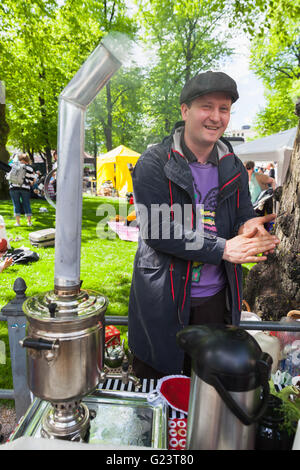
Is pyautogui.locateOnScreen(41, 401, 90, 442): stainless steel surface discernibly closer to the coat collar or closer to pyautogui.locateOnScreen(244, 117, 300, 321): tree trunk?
the coat collar

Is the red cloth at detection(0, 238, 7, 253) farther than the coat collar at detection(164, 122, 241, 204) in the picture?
Yes

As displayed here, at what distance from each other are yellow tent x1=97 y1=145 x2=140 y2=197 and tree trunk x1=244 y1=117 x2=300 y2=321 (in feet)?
43.4

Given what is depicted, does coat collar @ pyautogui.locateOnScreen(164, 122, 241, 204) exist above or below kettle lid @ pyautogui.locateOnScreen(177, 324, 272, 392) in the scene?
above

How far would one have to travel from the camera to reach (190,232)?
4.53 ft

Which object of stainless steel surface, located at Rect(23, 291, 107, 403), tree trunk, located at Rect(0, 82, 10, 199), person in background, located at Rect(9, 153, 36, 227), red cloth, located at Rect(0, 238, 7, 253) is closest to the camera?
stainless steel surface, located at Rect(23, 291, 107, 403)

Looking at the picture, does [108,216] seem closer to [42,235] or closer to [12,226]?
[12,226]

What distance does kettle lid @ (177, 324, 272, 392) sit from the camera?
0.64m

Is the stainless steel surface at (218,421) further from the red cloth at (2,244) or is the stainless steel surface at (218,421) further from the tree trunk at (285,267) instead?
the tree trunk at (285,267)

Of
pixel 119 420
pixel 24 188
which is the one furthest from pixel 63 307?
pixel 24 188

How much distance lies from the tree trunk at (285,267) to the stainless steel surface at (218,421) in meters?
2.69

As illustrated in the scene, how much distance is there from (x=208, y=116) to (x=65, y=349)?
1.13m

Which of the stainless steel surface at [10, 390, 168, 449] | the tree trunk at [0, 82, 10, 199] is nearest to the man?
the stainless steel surface at [10, 390, 168, 449]

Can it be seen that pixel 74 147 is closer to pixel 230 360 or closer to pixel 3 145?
pixel 230 360

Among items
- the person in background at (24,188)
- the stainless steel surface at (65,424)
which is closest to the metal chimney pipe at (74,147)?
the stainless steel surface at (65,424)
